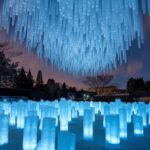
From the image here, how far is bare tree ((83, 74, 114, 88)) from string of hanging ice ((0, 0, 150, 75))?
2939cm

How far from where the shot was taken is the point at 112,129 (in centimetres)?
393

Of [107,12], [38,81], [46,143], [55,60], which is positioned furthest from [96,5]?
[38,81]

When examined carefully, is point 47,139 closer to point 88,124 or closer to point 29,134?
point 29,134

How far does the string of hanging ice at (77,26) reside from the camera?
6.07 meters

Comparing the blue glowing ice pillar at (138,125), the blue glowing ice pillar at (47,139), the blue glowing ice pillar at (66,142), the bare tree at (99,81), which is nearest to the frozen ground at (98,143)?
the blue glowing ice pillar at (138,125)

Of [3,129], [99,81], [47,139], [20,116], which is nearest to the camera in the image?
[47,139]

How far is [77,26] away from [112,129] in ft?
12.2

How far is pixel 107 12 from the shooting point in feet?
20.3

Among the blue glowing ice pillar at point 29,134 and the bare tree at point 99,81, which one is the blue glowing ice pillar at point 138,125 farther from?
the bare tree at point 99,81

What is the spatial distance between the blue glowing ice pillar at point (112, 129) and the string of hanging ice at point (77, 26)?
236cm

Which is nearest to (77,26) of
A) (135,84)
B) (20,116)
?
(20,116)

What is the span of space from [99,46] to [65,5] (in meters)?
3.76

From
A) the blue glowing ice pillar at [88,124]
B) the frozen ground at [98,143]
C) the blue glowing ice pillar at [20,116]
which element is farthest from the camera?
the blue glowing ice pillar at [20,116]

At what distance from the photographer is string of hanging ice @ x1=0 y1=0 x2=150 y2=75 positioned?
607cm
